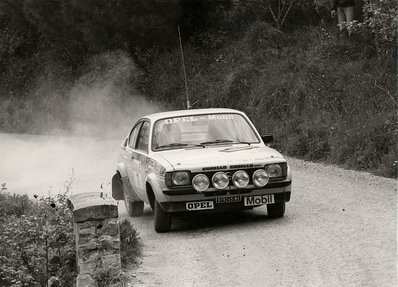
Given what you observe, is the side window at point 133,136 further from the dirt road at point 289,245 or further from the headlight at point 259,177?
the headlight at point 259,177

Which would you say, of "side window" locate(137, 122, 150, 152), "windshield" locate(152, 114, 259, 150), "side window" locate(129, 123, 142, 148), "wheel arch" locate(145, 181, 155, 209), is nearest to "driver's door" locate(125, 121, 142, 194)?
"side window" locate(129, 123, 142, 148)

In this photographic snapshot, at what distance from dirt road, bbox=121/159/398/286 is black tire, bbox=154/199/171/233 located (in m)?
0.12

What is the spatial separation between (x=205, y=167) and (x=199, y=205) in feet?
1.69

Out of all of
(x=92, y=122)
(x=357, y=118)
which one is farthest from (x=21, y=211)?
(x=92, y=122)

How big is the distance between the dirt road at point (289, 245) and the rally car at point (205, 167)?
0.40m

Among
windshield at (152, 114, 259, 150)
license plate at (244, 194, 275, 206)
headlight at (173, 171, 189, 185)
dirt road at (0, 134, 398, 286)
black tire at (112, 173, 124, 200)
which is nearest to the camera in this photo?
dirt road at (0, 134, 398, 286)

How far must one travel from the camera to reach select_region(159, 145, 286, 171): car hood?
10664 mm

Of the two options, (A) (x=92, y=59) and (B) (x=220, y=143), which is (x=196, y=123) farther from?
(A) (x=92, y=59)

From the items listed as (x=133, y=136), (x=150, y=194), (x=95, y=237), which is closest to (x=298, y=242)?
(x=150, y=194)

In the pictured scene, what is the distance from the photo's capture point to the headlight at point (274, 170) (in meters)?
10.9

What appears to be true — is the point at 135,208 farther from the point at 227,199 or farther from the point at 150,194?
the point at 227,199

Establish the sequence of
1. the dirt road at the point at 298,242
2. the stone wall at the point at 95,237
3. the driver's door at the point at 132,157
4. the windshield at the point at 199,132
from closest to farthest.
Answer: the stone wall at the point at 95,237
the dirt road at the point at 298,242
the windshield at the point at 199,132
the driver's door at the point at 132,157

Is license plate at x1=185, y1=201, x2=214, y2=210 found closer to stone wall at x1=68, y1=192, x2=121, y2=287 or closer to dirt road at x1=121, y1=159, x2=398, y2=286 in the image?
dirt road at x1=121, y1=159, x2=398, y2=286

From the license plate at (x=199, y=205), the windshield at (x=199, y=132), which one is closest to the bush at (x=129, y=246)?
the license plate at (x=199, y=205)
